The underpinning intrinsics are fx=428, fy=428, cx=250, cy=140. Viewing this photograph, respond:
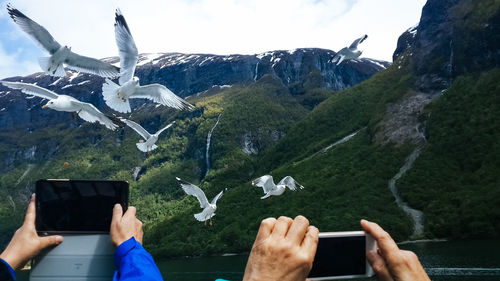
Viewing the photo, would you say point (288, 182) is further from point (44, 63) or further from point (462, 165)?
point (462, 165)

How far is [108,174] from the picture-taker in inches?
5669

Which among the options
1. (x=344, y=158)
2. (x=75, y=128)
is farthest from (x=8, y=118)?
(x=344, y=158)

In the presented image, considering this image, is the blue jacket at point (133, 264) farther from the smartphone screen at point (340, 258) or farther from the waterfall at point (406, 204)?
the waterfall at point (406, 204)

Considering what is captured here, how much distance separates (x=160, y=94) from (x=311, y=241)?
1008 cm

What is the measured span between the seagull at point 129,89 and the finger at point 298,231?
8.42 m

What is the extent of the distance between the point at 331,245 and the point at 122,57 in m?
9.38

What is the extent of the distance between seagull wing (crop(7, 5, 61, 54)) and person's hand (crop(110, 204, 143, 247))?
8875mm

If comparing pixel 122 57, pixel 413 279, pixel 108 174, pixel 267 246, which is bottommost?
pixel 108 174

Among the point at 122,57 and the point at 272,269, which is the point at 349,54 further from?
the point at 272,269

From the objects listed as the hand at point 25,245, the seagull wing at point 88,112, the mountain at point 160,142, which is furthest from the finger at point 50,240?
the mountain at point 160,142

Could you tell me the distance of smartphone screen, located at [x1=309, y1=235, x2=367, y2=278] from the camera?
5.65ft

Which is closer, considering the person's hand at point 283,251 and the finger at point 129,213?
the person's hand at point 283,251

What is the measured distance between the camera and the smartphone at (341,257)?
5.60 ft

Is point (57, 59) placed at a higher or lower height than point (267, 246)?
higher
